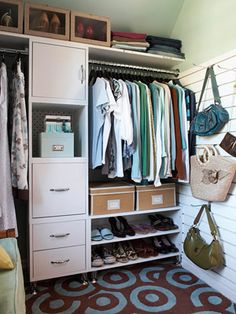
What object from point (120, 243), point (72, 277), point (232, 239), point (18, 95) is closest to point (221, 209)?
point (232, 239)

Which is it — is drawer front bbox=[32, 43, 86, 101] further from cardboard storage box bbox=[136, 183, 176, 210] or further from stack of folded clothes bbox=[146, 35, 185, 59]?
cardboard storage box bbox=[136, 183, 176, 210]

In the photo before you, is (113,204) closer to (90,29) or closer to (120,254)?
(120,254)

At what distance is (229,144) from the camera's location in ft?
6.21

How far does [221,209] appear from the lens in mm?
2027

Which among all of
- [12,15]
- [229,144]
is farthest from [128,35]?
[229,144]

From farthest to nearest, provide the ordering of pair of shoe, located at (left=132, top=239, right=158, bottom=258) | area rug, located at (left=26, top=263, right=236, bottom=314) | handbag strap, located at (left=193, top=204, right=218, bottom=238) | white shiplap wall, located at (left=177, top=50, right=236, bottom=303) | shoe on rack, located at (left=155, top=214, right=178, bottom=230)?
1. shoe on rack, located at (left=155, top=214, right=178, bottom=230)
2. pair of shoe, located at (left=132, top=239, right=158, bottom=258)
3. handbag strap, located at (left=193, top=204, right=218, bottom=238)
4. white shiplap wall, located at (left=177, top=50, right=236, bottom=303)
5. area rug, located at (left=26, top=263, right=236, bottom=314)

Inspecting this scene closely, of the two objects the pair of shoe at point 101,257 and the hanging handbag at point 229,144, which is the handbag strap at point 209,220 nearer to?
the hanging handbag at point 229,144

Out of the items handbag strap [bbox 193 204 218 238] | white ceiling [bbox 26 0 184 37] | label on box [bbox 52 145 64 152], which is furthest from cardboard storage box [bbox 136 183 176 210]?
white ceiling [bbox 26 0 184 37]

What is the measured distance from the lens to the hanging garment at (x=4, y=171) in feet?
5.89

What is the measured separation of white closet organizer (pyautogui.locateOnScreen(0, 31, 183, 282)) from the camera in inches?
76.0

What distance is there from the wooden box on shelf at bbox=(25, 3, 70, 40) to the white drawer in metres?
1.68

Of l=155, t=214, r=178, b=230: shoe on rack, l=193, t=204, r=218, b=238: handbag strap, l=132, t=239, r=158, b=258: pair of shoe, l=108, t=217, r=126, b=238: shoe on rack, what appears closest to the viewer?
l=193, t=204, r=218, b=238: handbag strap

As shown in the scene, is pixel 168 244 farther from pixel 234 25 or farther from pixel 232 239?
pixel 234 25

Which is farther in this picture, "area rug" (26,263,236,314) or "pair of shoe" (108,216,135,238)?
"pair of shoe" (108,216,135,238)
